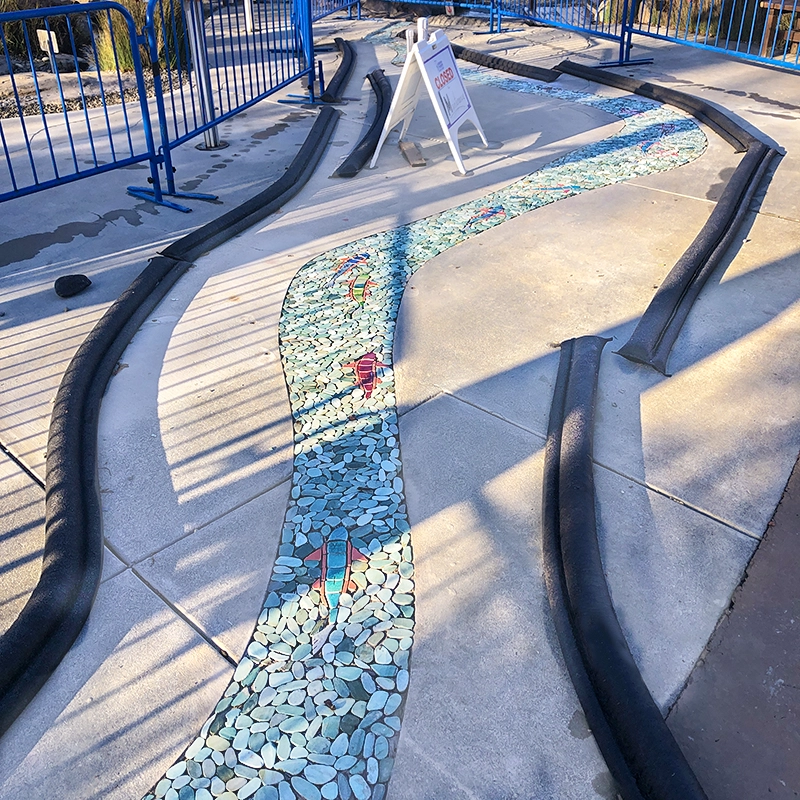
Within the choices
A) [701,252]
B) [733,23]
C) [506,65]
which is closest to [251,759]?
[701,252]

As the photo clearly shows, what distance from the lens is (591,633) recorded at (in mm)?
2281

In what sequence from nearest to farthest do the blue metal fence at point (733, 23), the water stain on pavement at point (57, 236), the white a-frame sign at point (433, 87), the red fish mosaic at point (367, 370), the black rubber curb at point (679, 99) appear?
the red fish mosaic at point (367, 370)
the water stain on pavement at point (57, 236)
the white a-frame sign at point (433, 87)
the black rubber curb at point (679, 99)
the blue metal fence at point (733, 23)

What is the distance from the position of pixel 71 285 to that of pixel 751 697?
13.5ft

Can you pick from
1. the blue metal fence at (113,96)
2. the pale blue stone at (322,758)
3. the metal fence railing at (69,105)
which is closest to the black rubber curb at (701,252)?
the pale blue stone at (322,758)

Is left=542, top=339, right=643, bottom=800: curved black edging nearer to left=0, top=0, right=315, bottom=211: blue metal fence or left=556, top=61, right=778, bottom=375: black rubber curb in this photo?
left=556, top=61, right=778, bottom=375: black rubber curb

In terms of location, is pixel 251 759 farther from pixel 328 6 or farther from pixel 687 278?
pixel 328 6

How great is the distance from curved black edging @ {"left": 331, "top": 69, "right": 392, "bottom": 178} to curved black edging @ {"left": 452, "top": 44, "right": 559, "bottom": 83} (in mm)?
2146

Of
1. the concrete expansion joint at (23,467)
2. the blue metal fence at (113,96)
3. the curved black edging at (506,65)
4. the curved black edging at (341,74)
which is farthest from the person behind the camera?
the curved black edging at (506,65)

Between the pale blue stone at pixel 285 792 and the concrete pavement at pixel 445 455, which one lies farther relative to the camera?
the concrete pavement at pixel 445 455

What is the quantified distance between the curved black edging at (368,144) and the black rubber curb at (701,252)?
3.02 meters

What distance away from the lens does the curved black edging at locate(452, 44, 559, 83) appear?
963cm

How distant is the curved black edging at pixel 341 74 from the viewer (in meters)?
8.99

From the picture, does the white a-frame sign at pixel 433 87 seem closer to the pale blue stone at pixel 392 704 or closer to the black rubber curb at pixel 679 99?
the black rubber curb at pixel 679 99

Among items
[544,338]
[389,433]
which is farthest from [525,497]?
[544,338]
